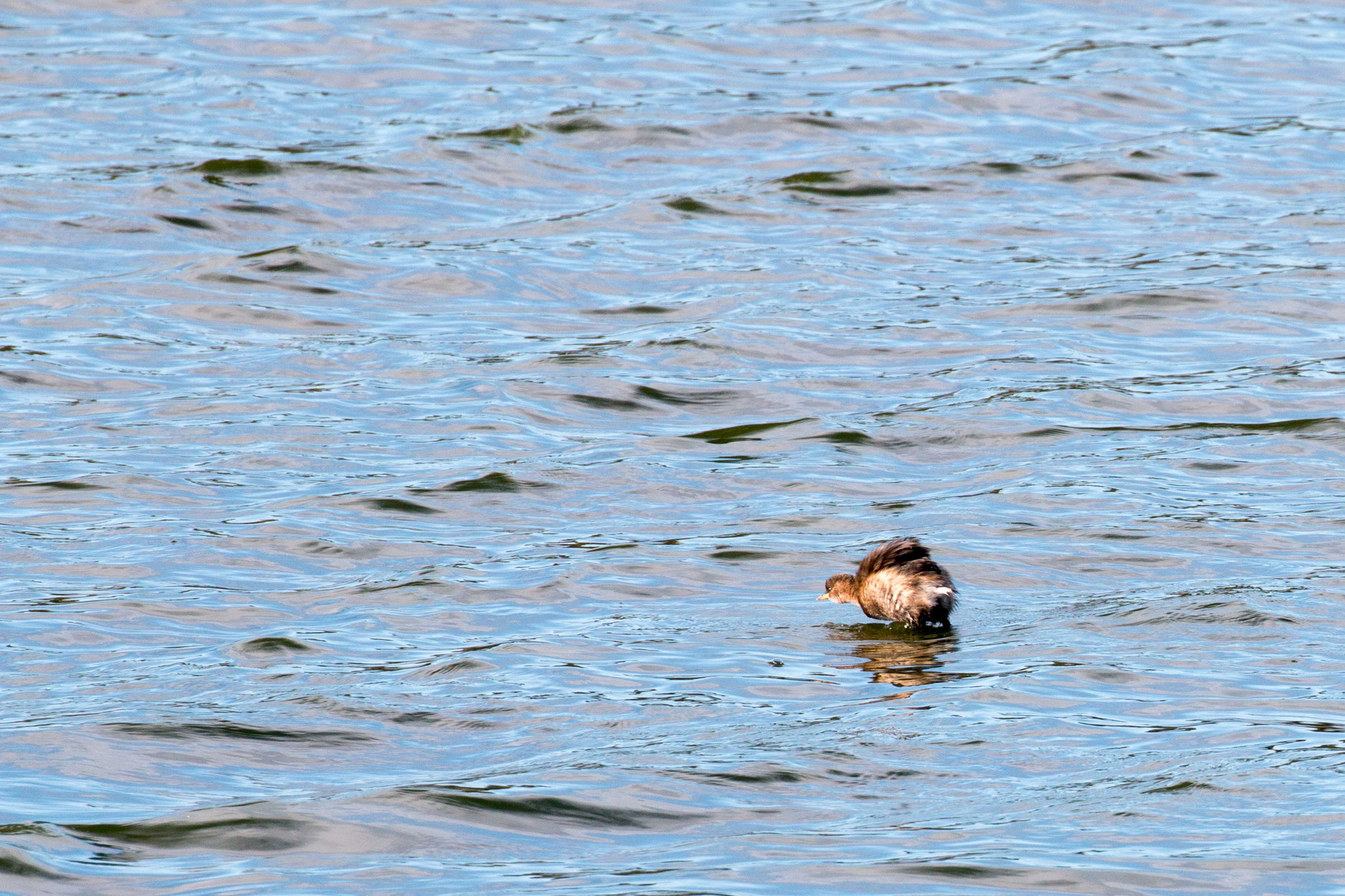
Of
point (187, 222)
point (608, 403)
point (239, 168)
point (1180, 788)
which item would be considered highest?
point (239, 168)

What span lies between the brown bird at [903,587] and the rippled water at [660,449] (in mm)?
135

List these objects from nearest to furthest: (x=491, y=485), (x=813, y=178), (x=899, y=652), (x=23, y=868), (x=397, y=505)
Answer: (x=23, y=868) < (x=899, y=652) < (x=397, y=505) < (x=491, y=485) < (x=813, y=178)

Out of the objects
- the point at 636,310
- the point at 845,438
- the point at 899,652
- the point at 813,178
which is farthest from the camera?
the point at 813,178

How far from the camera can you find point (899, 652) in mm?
9047

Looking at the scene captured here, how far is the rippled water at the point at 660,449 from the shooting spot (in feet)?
23.2

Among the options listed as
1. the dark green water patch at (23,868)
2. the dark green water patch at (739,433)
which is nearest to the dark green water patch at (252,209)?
the dark green water patch at (739,433)

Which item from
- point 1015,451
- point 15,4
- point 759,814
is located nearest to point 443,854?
point 759,814

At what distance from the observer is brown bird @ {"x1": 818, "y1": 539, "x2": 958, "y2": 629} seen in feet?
29.7

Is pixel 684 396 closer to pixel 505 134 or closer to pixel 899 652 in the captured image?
pixel 899 652

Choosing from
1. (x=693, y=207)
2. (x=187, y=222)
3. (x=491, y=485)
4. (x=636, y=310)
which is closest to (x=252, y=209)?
(x=187, y=222)

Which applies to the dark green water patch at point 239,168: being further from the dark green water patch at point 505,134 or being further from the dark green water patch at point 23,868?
the dark green water patch at point 23,868

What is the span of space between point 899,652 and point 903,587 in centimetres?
27

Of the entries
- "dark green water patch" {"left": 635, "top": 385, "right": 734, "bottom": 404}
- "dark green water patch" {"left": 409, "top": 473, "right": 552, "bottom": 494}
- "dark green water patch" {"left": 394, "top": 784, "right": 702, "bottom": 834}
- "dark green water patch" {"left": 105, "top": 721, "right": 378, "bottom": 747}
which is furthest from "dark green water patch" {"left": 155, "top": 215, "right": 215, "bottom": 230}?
"dark green water patch" {"left": 394, "top": 784, "right": 702, "bottom": 834}

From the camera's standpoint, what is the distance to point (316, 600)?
958 cm
